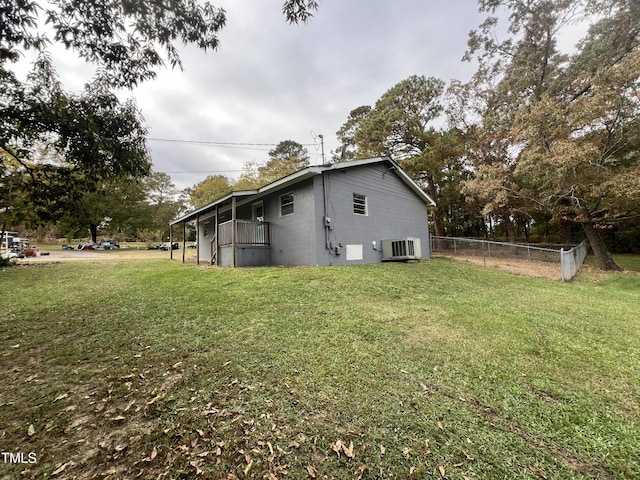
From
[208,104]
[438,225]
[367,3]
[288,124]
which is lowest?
[438,225]

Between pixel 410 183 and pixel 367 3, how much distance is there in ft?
26.3

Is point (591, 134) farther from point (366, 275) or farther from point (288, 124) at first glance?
point (288, 124)

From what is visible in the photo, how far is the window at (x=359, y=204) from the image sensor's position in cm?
1118

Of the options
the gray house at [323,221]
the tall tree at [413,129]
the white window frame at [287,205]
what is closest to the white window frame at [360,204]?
the gray house at [323,221]

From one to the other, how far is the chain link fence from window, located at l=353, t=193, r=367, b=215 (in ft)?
19.9

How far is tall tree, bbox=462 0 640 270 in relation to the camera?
35.8 ft

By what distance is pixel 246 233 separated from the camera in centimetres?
1085

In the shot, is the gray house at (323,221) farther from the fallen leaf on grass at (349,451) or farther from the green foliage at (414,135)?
the fallen leaf on grass at (349,451)

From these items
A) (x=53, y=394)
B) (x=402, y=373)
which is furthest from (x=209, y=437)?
(x=402, y=373)

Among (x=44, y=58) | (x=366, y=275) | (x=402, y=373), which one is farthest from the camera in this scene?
(x=366, y=275)

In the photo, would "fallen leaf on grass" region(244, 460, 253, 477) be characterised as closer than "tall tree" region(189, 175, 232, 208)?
Yes

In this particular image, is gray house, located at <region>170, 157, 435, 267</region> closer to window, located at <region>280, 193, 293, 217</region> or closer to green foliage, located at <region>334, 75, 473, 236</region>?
window, located at <region>280, 193, 293, 217</region>

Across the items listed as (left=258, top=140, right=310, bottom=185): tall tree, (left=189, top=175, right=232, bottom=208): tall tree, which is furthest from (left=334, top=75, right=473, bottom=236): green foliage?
(left=189, top=175, right=232, bottom=208): tall tree

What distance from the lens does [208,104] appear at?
13922mm
